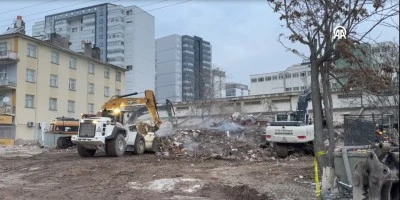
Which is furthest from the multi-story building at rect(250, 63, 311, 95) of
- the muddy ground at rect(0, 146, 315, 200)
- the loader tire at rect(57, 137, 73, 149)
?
the muddy ground at rect(0, 146, 315, 200)

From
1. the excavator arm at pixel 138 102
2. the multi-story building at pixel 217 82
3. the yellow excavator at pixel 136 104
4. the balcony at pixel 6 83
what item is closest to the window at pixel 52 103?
the balcony at pixel 6 83

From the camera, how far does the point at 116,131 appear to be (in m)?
21.7

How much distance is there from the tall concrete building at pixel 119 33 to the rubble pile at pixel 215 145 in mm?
66569

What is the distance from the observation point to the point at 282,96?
59.6 metres

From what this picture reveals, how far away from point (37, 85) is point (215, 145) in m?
34.8

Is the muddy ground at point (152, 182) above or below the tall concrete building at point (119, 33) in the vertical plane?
below

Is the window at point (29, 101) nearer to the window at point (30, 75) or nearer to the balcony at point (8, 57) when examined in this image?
the window at point (30, 75)

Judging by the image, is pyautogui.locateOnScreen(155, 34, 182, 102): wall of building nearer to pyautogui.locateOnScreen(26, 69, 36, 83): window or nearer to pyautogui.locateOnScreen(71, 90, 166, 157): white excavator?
pyautogui.locateOnScreen(26, 69, 36, 83): window

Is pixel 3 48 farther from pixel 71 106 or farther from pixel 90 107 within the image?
pixel 90 107

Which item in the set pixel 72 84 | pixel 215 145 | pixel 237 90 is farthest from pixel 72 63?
pixel 237 90

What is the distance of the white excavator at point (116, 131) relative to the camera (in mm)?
21328

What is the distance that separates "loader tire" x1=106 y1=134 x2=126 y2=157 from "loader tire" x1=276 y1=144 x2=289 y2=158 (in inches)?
289

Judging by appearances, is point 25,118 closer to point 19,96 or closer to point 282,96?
point 19,96

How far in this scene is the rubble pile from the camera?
21594 millimetres
